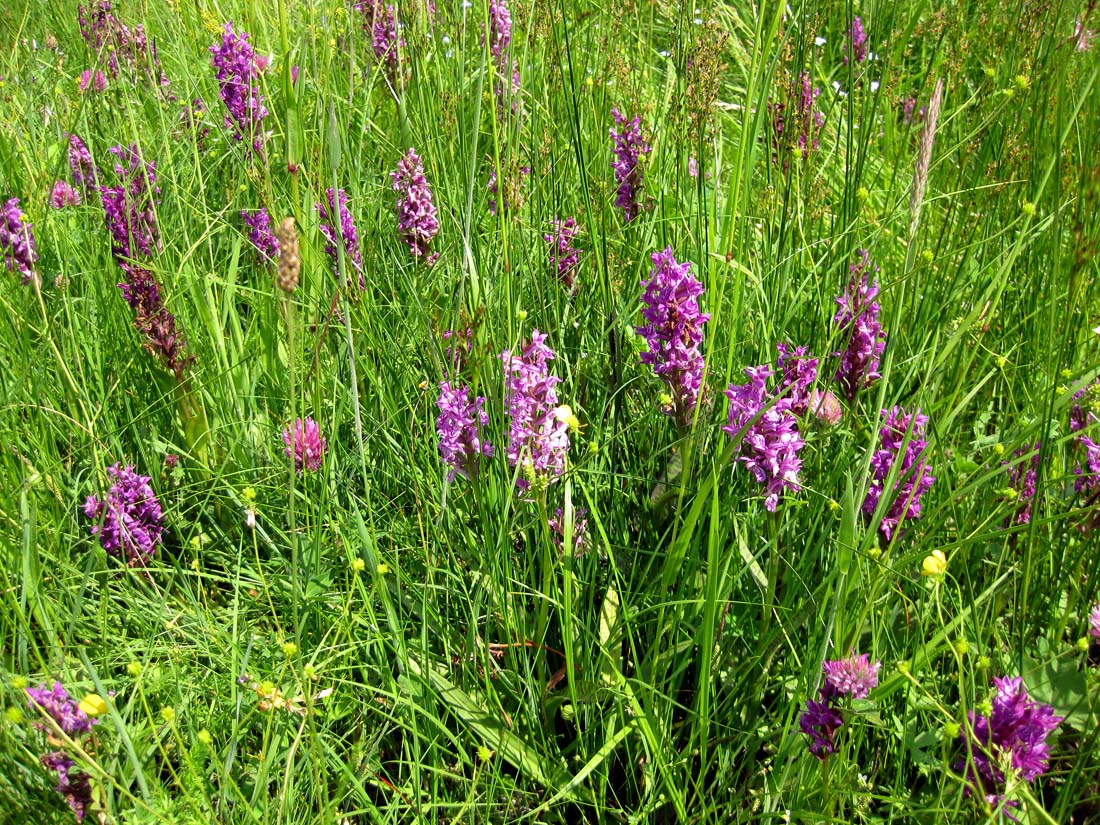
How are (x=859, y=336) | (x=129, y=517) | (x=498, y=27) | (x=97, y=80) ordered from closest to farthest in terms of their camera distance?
(x=859, y=336)
(x=129, y=517)
(x=498, y=27)
(x=97, y=80)

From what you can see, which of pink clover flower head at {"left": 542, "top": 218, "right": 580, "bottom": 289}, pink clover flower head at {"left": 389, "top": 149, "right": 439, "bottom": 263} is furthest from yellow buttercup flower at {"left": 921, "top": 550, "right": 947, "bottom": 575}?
→ pink clover flower head at {"left": 389, "top": 149, "right": 439, "bottom": 263}

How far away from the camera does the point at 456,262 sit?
2191mm

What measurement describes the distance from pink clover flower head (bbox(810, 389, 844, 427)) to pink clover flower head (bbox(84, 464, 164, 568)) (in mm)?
1136

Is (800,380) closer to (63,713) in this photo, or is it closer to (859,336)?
(859,336)

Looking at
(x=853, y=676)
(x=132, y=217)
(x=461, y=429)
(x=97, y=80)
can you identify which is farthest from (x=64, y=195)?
(x=853, y=676)

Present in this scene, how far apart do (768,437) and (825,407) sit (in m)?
0.17

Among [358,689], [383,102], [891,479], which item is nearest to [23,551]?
[358,689]

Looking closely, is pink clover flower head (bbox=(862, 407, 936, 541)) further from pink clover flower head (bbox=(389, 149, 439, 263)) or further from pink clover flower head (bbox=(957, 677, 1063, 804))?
pink clover flower head (bbox=(389, 149, 439, 263))

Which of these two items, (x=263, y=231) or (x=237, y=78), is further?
(x=237, y=78)

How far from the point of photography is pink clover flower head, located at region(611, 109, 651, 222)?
6.82 feet

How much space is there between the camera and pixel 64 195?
2.65 meters

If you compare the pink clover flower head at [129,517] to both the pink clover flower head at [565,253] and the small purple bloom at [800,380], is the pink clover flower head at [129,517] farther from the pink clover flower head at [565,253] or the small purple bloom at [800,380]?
the small purple bloom at [800,380]

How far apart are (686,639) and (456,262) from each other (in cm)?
109

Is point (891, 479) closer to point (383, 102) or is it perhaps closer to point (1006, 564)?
point (1006, 564)
